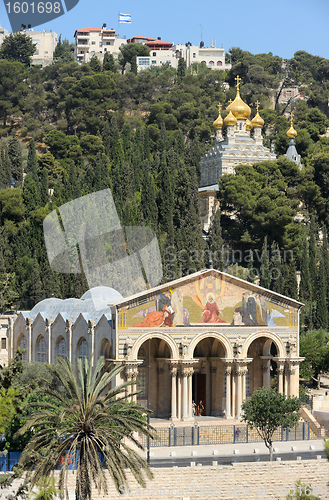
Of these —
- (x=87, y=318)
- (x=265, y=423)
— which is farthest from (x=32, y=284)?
(x=265, y=423)

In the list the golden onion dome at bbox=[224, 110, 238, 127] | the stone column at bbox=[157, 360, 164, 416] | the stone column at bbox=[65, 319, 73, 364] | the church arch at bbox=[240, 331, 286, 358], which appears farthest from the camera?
the golden onion dome at bbox=[224, 110, 238, 127]

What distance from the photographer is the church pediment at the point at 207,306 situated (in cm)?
4859

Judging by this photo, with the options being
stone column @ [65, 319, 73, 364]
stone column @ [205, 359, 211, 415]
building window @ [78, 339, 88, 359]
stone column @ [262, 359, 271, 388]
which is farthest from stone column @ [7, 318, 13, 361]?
stone column @ [262, 359, 271, 388]

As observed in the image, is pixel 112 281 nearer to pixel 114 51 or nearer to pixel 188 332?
pixel 188 332

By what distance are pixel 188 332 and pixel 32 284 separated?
2309 centimetres

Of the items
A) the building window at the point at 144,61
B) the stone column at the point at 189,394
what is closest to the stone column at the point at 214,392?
the stone column at the point at 189,394

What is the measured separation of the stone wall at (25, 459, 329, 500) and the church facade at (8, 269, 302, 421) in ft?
39.7

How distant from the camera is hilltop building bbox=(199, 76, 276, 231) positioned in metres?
90.6

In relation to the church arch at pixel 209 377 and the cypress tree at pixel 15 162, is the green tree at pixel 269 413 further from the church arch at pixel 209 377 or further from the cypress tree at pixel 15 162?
the cypress tree at pixel 15 162

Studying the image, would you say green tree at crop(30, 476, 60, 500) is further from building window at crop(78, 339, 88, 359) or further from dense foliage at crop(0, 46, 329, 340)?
building window at crop(78, 339, 88, 359)

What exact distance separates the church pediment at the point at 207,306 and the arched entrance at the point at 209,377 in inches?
101

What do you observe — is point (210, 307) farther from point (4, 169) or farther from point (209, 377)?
point (4, 169)

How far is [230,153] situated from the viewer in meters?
94.1

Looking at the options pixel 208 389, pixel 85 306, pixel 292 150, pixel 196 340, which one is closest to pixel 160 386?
pixel 208 389
